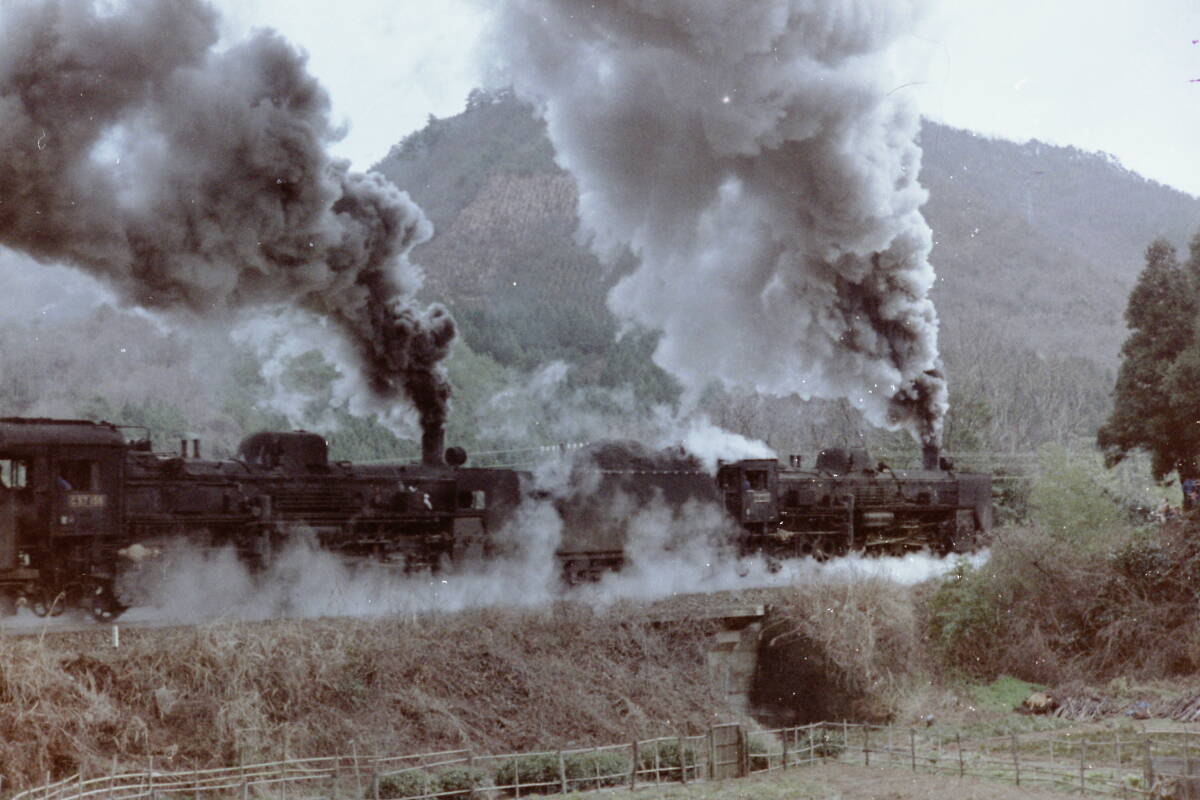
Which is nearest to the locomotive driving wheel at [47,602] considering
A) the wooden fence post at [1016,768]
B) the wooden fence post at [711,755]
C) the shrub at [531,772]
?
the shrub at [531,772]

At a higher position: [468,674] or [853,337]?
[853,337]

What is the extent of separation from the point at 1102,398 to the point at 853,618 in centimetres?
6409

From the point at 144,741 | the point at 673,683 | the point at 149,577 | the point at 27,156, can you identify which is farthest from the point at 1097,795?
the point at 27,156

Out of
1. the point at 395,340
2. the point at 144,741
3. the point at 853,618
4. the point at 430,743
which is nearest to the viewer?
the point at 144,741

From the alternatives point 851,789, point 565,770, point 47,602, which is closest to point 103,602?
point 47,602

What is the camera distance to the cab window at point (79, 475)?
20.0 meters

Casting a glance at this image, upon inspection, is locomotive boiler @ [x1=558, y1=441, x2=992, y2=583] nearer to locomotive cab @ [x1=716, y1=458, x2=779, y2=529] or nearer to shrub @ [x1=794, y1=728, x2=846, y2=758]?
locomotive cab @ [x1=716, y1=458, x2=779, y2=529]

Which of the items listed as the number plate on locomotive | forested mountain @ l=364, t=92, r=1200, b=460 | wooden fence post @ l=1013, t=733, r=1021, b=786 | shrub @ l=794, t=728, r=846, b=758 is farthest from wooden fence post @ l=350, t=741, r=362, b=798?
forested mountain @ l=364, t=92, r=1200, b=460

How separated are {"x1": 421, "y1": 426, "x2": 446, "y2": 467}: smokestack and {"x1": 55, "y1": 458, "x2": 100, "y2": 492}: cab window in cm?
751

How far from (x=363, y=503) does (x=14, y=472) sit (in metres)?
6.53

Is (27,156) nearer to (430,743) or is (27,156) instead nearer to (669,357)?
(430,743)

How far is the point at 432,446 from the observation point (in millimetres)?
27797

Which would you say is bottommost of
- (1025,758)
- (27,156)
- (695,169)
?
(1025,758)

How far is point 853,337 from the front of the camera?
34875 mm
